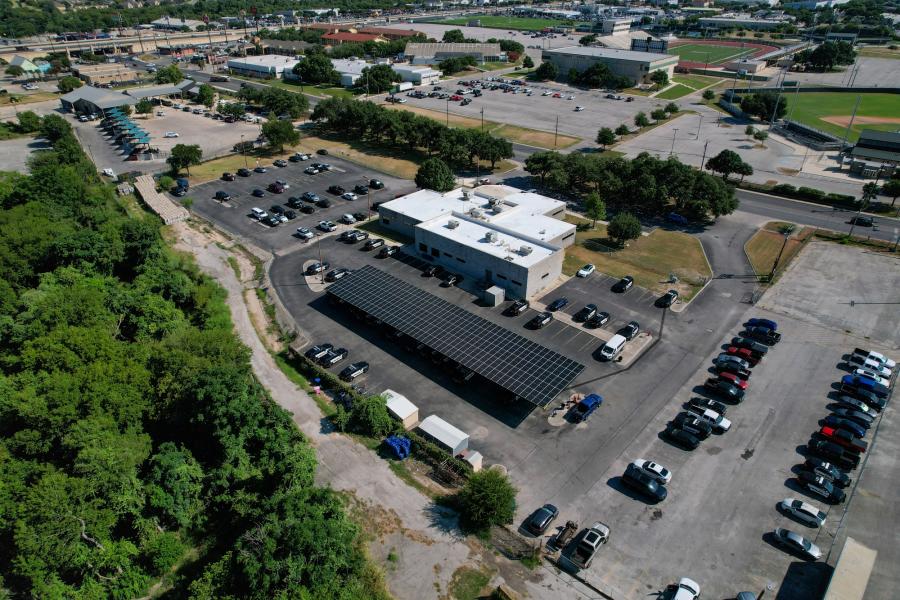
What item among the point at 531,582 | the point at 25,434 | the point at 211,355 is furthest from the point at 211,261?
the point at 531,582

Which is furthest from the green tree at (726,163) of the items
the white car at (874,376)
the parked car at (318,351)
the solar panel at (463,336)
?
the parked car at (318,351)

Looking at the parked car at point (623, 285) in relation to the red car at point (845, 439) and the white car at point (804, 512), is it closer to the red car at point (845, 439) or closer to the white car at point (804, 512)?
the red car at point (845, 439)

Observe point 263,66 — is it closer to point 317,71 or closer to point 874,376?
point 317,71

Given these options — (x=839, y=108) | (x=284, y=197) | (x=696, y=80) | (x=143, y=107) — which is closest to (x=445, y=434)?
(x=284, y=197)

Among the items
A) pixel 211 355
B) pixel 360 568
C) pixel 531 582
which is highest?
pixel 211 355

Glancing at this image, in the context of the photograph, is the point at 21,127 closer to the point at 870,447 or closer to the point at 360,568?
the point at 360,568

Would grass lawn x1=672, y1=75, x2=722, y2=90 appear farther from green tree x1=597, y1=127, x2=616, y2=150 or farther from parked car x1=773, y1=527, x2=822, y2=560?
parked car x1=773, y1=527, x2=822, y2=560

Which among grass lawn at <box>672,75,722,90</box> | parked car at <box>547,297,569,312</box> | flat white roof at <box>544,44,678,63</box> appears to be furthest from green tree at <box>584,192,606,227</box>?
grass lawn at <box>672,75,722,90</box>
